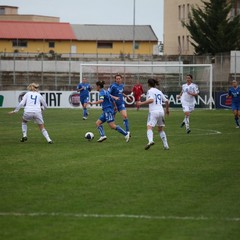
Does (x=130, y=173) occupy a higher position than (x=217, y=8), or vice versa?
(x=217, y=8)

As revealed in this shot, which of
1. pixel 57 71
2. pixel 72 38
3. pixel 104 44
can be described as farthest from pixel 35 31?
pixel 57 71

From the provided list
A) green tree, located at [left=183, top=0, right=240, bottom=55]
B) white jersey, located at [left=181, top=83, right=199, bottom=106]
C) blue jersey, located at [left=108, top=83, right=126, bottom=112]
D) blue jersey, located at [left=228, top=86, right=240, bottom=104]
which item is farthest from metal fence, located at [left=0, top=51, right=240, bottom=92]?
blue jersey, located at [left=108, top=83, right=126, bottom=112]

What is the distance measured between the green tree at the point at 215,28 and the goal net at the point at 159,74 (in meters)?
15.0

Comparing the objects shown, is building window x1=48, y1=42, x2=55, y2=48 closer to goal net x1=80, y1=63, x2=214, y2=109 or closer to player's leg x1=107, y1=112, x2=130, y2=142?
goal net x1=80, y1=63, x2=214, y2=109

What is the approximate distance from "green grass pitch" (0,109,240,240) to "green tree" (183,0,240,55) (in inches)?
1873

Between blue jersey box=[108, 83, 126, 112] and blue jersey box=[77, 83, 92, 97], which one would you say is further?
A: blue jersey box=[77, 83, 92, 97]

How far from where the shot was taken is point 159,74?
5872 centimetres

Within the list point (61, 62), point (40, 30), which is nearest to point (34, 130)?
point (61, 62)

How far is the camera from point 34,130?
32.2m

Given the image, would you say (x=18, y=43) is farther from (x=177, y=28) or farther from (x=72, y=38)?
(x=177, y=28)

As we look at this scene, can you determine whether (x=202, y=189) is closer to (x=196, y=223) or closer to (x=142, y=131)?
(x=196, y=223)

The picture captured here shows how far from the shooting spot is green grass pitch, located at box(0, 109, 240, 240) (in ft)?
39.0

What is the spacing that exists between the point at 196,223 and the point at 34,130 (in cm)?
2036

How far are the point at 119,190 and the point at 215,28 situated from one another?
59988mm
